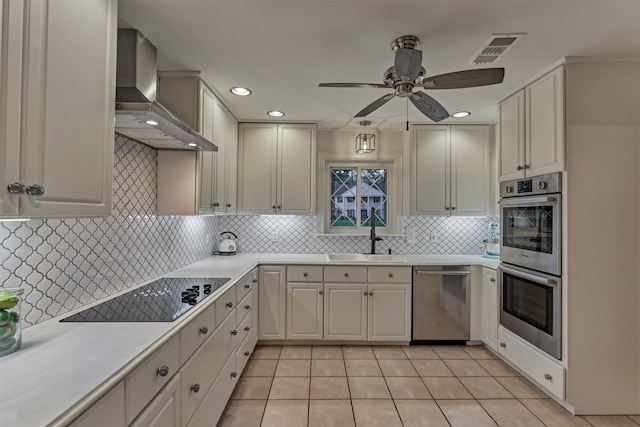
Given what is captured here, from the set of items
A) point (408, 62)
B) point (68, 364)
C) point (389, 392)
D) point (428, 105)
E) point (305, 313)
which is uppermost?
point (408, 62)

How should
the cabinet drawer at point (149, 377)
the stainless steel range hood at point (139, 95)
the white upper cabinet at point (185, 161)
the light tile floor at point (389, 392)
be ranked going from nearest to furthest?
the cabinet drawer at point (149, 377) < the stainless steel range hood at point (139, 95) < the light tile floor at point (389, 392) < the white upper cabinet at point (185, 161)

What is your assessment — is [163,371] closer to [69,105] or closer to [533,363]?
[69,105]

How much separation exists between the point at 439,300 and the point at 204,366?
2.43m

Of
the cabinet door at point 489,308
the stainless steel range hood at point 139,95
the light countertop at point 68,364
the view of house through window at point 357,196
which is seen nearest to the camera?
the light countertop at point 68,364

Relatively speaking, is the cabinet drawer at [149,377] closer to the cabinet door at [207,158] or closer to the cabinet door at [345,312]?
the cabinet door at [207,158]

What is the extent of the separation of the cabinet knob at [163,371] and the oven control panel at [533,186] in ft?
8.43

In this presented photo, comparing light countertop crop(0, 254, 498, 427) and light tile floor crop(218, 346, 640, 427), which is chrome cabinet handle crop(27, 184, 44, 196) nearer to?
light countertop crop(0, 254, 498, 427)

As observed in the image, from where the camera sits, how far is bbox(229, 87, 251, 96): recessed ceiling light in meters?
2.62

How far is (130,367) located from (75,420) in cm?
22

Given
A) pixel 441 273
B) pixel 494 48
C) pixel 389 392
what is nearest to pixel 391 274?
pixel 441 273

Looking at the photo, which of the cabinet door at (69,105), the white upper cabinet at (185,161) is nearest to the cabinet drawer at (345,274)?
the white upper cabinet at (185,161)

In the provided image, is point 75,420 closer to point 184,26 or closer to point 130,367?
point 130,367

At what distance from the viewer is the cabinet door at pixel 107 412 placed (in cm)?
83

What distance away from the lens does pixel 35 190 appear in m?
0.96
